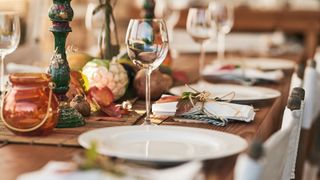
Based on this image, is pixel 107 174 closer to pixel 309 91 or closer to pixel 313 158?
pixel 309 91

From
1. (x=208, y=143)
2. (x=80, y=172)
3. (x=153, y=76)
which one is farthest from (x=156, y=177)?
(x=153, y=76)

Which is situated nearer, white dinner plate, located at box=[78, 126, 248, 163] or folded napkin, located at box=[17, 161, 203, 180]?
folded napkin, located at box=[17, 161, 203, 180]

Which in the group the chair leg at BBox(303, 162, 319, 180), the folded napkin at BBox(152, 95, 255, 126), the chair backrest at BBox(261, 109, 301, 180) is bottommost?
the chair leg at BBox(303, 162, 319, 180)

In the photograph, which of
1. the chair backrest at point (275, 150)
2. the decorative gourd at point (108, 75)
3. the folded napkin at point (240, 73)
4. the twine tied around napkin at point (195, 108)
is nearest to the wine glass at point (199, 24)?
the folded napkin at point (240, 73)

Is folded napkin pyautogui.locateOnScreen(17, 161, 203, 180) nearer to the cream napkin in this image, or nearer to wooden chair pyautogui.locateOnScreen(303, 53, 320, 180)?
the cream napkin

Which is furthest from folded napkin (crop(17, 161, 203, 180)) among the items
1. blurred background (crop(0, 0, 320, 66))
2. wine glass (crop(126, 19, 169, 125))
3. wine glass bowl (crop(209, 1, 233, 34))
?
blurred background (crop(0, 0, 320, 66))

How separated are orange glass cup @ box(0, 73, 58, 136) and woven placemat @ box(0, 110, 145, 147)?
21 millimetres

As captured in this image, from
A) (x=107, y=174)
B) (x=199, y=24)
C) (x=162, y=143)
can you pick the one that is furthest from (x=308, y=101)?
(x=107, y=174)

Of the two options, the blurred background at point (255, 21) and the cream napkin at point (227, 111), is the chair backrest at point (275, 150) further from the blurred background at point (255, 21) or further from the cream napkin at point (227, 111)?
the blurred background at point (255, 21)

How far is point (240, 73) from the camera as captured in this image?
2.28 m

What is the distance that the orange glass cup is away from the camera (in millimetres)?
1294

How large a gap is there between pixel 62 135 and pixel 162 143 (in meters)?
A: 0.23

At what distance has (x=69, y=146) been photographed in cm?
126

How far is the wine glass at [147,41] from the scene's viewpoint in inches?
55.5
